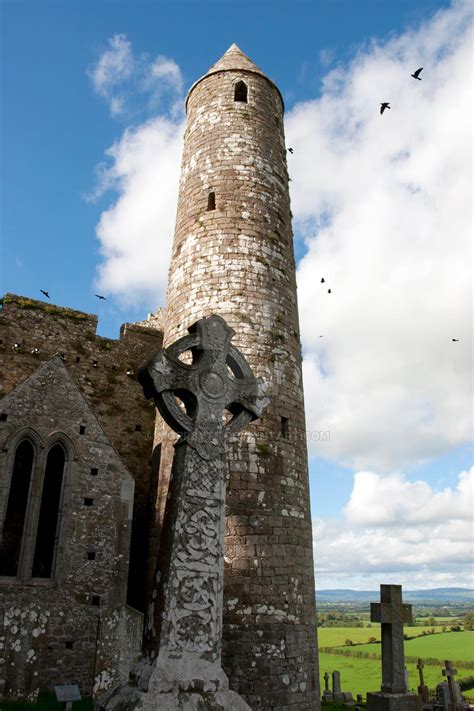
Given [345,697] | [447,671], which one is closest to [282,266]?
[447,671]

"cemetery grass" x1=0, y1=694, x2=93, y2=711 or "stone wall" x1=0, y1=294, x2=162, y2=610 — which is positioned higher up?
"stone wall" x1=0, y1=294, x2=162, y2=610

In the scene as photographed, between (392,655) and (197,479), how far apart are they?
296 inches

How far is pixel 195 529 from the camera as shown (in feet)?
16.5

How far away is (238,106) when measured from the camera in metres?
14.1

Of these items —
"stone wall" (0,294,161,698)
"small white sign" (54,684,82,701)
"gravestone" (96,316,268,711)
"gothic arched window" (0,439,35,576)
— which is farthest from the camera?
"gothic arched window" (0,439,35,576)

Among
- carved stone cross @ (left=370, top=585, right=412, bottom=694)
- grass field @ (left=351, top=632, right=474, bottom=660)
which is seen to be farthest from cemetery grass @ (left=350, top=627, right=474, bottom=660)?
carved stone cross @ (left=370, top=585, right=412, bottom=694)

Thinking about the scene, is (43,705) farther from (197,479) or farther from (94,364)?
(94,364)

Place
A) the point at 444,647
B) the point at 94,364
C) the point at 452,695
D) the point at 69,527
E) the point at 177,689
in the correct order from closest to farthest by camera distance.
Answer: the point at 177,689 → the point at 69,527 → the point at 94,364 → the point at 452,695 → the point at 444,647

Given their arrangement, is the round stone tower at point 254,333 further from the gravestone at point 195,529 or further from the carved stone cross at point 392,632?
the gravestone at point 195,529

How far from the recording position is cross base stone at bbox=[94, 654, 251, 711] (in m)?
4.30

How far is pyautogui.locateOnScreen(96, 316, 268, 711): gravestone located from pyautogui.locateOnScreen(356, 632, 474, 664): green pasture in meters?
A: 32.8

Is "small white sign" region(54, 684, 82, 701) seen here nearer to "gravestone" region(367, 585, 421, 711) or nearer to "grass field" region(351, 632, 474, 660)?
"gravestone" region(367, 585, 421, 711)

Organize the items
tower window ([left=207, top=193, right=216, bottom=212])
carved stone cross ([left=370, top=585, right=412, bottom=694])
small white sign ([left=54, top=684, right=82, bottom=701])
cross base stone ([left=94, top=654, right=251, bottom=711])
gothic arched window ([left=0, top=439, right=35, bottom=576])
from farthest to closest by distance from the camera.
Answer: tower window ([left=207, top=193, right=216, bottom=212]) < gothic arched window ([left=0, top=439, right=35, bottom=576]) < carved stone cross ([left=370, top=585, right=412, bottom=694]) < small white sign ([left=54, top=684, right=82, bottom=701]) < cross base stone ([left=94, top=654, right=251, bottom=711])

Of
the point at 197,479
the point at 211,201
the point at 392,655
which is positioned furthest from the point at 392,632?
the point at 211,201
